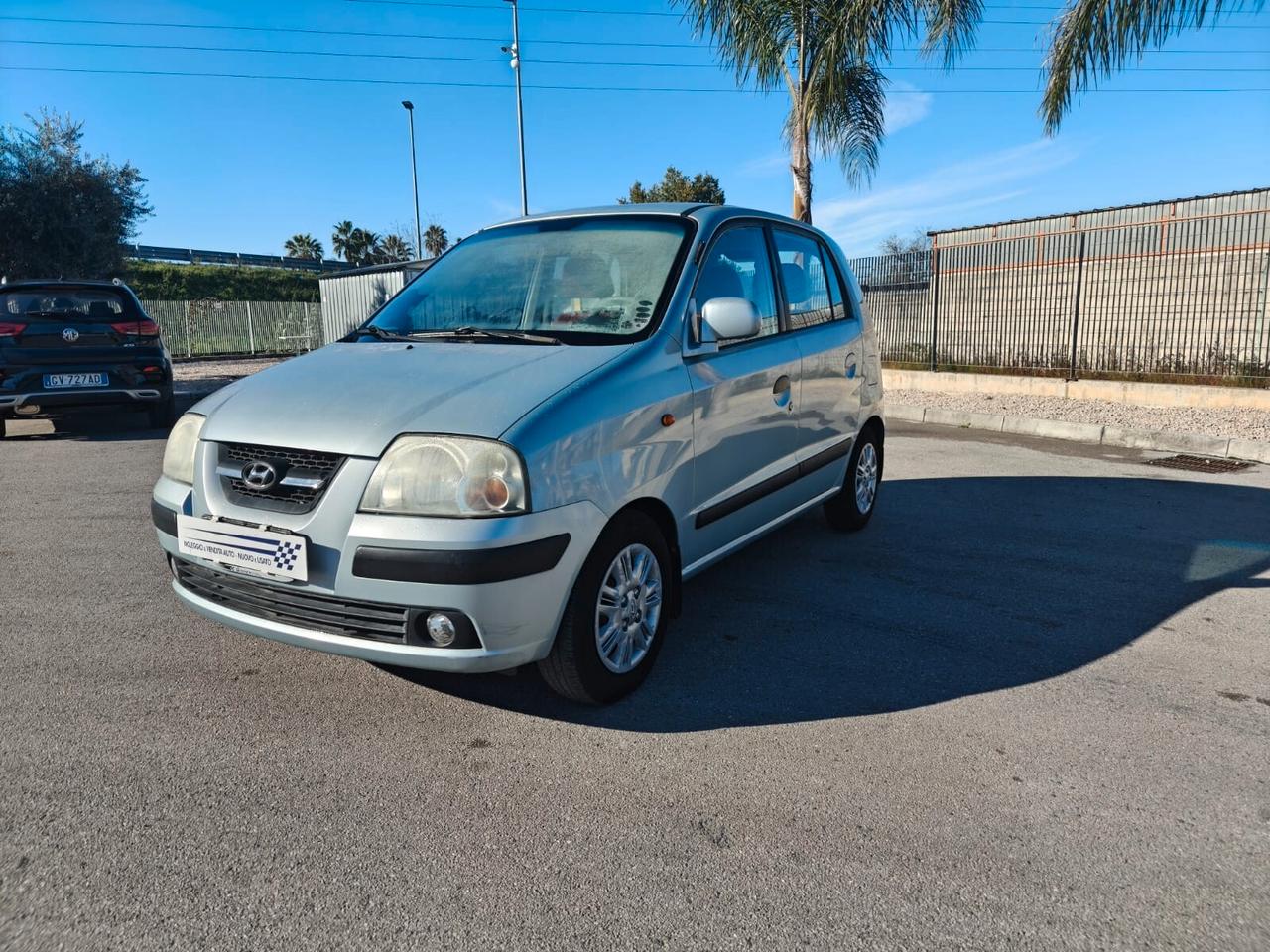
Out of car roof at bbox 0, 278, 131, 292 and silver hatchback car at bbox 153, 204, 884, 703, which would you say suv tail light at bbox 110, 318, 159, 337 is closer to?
car roof at bbox 0, 278, 131, 292

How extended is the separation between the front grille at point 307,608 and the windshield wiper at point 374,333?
1232 mm

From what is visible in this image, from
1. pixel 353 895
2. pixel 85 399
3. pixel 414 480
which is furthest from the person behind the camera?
pixel 85 399

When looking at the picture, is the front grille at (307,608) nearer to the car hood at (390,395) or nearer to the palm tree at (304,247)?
the car hood at (390,395)

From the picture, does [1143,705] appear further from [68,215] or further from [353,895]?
[68,215]

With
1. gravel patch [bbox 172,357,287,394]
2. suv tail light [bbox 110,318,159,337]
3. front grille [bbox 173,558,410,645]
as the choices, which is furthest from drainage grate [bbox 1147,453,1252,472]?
gravel patch [bbox 172,357,287,394]

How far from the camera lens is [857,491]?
5324 mm

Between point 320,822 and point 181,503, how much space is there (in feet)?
4.13

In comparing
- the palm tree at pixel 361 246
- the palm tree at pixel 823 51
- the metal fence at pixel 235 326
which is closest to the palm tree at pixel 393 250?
the palm tree at pixel 361 246

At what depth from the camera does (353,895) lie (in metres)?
2.08

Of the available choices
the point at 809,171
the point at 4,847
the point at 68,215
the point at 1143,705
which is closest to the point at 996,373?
the point at 809,171

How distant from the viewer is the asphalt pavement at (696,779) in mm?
2025

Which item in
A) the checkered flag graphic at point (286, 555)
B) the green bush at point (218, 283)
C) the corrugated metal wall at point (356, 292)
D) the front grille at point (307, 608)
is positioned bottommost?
the front grille at point (307, 608)

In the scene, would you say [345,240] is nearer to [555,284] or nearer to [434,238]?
[434,238]

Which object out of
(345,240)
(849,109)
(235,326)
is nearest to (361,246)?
(345,240)
